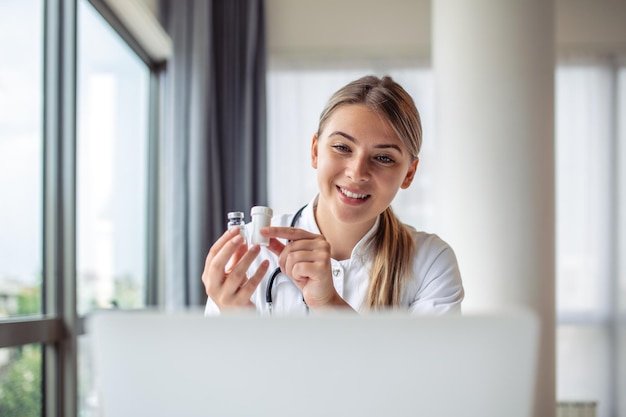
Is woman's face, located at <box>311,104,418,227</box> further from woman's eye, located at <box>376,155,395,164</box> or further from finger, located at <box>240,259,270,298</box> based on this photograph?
finger, located at <box>240,259,270,298</box>

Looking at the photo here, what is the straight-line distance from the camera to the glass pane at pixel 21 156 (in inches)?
89.0

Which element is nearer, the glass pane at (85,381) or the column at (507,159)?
the glass pane at (85,381)

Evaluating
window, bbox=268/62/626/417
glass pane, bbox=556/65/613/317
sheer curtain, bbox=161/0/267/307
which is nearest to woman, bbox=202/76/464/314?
sheer curtain, bbox=161/0/267/307

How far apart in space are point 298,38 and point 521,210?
1776 mm

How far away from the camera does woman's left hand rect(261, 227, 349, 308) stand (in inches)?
48.2

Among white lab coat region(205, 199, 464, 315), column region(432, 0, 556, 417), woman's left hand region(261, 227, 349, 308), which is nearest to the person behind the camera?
woman's left hand region(261, 227, 349, 308)

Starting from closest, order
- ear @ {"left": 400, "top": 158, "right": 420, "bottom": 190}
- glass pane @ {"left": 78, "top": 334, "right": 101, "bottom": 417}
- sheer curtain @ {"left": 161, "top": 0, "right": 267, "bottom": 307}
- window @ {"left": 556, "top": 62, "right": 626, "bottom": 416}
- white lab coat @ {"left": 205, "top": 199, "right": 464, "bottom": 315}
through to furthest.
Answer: white lab coat @ {"left": 205, "top": 199, "right": 464, "bottom": 315}
ear @ {"left": 400, "top": 158, "right": 420, "bottom": 190}
glass pane @ {"left": 78, "top": 334, "right": 101, "bottom": 417}
sheer curtain @ {"left": 161, "top": 0, "right": 267, "bottom": 307}
window @ {"left": 556, "top": 62, "right": 626, "bottom": 416}

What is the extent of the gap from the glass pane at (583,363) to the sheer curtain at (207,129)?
206 centimetres

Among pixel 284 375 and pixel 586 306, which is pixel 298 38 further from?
pixel 284 375

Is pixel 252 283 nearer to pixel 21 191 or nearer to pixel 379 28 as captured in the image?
pixel 21 191

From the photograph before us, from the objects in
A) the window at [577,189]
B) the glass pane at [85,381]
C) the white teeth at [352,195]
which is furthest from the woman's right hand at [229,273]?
the window at [577,189]

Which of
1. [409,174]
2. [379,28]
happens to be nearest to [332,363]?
[409,174]

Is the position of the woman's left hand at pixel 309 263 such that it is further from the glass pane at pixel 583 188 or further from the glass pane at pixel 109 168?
the glass pane at pixel 583 188

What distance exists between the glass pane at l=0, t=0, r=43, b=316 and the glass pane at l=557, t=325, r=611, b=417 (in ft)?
9.91
